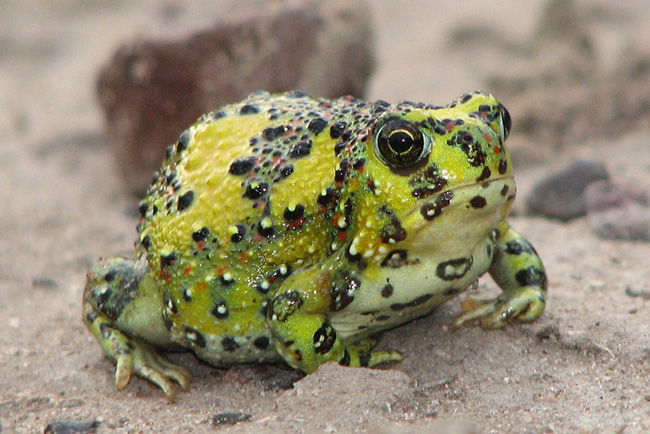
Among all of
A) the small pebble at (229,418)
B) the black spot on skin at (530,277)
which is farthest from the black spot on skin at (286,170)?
the black spot on skin at (530,277)

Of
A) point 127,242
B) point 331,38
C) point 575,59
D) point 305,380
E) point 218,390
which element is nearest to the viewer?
point 305,380

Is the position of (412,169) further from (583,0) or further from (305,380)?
(583,0)

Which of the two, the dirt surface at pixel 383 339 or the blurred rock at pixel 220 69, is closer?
the dirt surface at pixel 383 339

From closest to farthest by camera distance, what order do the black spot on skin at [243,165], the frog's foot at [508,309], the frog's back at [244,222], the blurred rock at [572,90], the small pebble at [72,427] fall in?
the small pebble at [72,427] < the frog's back at [244,222] < the black spot on skin at [243,165] < the frog's foot at [508,309] < the blurred rock at [572,90]

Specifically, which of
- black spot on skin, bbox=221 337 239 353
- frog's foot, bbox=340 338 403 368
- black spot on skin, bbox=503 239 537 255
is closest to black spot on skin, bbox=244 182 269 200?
black spot on skin, bbox=221 337 239 353

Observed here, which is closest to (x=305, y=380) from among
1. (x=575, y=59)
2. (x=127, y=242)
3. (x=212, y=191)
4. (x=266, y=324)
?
(x=266, y=324)

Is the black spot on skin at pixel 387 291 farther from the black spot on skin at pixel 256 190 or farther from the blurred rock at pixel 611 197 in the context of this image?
the blurred rock at pixel 611 197

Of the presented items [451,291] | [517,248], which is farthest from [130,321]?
[517,248]
